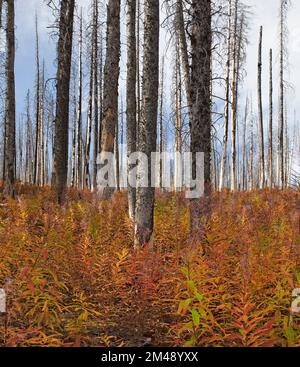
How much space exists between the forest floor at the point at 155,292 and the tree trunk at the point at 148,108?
0.55 m

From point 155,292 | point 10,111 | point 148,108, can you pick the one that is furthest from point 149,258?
point 10,111

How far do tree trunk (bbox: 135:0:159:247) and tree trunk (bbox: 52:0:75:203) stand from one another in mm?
4082

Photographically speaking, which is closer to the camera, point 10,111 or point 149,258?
point 149,258

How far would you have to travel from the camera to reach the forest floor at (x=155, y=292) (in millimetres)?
2914

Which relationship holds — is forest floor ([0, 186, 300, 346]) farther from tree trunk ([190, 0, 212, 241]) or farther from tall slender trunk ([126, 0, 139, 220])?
tall slender trunk ([126, 0, 139, 220])

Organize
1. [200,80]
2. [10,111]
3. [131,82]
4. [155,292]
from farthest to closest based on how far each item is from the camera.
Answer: [10,111] → [131,82] → [200,80] → [155,292]

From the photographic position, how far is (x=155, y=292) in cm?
373

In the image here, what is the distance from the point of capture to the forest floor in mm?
2914

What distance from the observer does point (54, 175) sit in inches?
370

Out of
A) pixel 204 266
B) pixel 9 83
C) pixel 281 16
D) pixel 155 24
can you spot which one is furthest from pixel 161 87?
pixel 204 266

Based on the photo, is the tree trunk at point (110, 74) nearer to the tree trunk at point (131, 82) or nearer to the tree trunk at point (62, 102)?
the tree trunk at point (131, 82)

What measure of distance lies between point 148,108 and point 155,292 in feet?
9.46

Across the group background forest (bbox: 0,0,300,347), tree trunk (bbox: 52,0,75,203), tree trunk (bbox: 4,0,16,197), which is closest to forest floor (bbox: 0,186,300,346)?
background forest (bbox: 0,0,300,347)

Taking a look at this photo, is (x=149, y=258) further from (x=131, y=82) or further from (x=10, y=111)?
(x=10, y=111)
